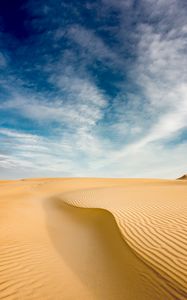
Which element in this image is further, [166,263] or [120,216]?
[120,216]

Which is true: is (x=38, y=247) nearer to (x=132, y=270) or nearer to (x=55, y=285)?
(x=55, y=285)

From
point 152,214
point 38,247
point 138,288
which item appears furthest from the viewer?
point 152,214

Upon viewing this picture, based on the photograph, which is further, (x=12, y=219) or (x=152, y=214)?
(x=12, y=219)

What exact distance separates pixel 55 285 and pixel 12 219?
6135 mm

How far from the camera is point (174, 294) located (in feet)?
10.8

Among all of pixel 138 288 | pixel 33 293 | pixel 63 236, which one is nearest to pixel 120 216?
pixel 63 236

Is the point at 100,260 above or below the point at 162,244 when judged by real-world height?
below

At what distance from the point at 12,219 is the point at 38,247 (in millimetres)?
4042

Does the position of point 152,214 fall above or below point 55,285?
above

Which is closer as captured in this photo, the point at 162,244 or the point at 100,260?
the point at 100,260

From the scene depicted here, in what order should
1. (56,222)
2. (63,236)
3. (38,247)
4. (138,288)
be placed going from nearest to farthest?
(138,288), (38,247), (63,236), (56,222)

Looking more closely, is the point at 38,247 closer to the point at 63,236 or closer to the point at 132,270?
the point at 63,236

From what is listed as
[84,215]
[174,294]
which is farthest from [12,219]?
[174,294]

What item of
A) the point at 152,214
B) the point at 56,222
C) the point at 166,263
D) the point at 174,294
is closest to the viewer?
the point at 174,294
